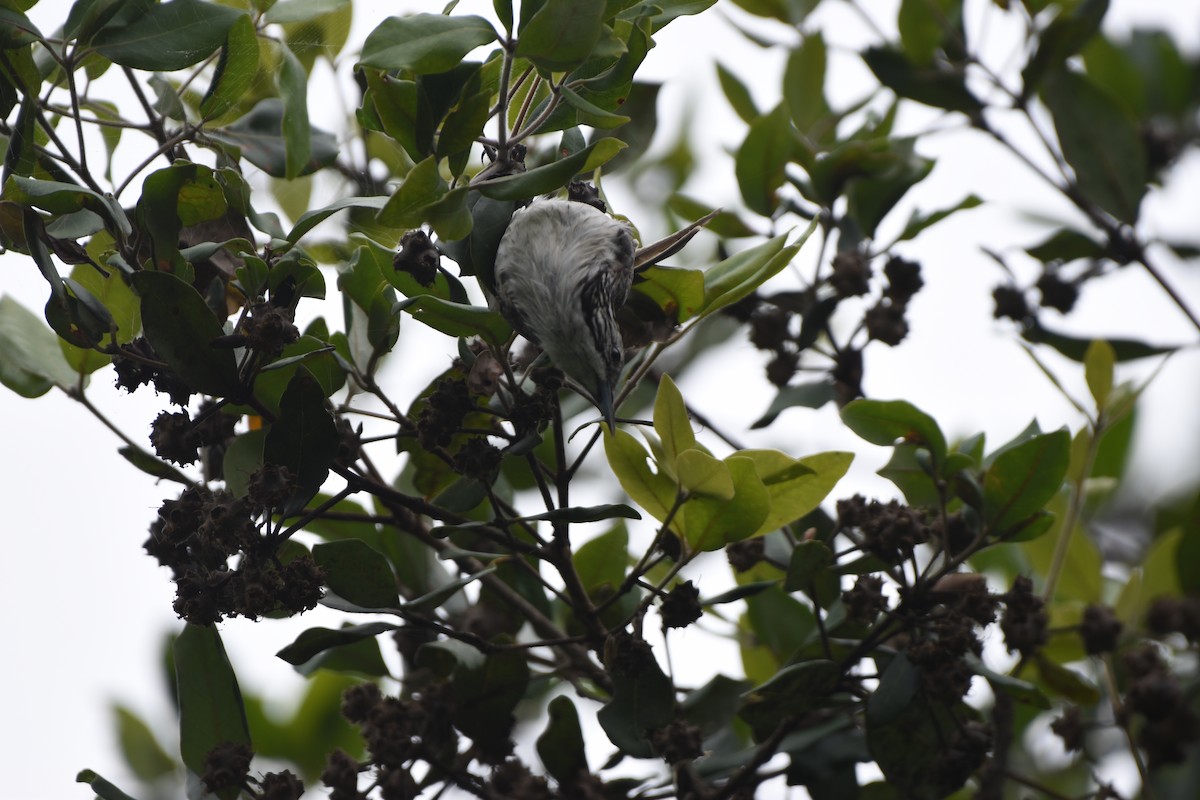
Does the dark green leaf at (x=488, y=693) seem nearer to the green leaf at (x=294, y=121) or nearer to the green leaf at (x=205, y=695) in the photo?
the green leaf at (x=205, y=695)

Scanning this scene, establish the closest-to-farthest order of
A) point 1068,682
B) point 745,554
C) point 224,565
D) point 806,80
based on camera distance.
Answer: point 224,565 → point 745,554 → point 1068,682 → point 806,80

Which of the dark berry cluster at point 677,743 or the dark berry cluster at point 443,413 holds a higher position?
the dark berry cluster at point 443,413

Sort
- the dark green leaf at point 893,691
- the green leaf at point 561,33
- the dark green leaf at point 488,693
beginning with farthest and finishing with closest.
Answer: the dark green leaf at point 488,693 < the dark green leaf at point 893,691 < the green leaf at point 561,33

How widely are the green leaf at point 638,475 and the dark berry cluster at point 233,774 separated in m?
0.68

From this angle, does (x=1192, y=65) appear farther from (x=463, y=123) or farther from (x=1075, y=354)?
(x=463, y=123)

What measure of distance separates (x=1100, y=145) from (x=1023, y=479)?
104 centimetres

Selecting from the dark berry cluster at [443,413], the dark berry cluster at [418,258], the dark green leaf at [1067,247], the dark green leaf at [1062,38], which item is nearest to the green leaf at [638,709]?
the dark berry cluster at [443,413]

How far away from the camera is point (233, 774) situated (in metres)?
1.71

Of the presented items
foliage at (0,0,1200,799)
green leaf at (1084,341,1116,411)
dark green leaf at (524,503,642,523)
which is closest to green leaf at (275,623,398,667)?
foliage at (0,0,1200,799)

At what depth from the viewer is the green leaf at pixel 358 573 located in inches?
66.1

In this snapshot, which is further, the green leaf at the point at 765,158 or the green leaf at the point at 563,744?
the green leaf at the point at 765,158

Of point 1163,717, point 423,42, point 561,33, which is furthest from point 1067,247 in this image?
point 423,42

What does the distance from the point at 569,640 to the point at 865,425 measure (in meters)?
0.59

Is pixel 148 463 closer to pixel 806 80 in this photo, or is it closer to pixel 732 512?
pixel 732 512
